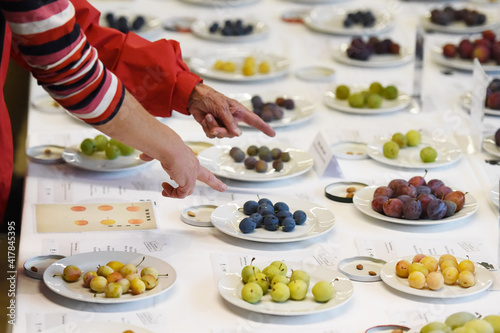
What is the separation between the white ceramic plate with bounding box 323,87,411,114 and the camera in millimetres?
2658

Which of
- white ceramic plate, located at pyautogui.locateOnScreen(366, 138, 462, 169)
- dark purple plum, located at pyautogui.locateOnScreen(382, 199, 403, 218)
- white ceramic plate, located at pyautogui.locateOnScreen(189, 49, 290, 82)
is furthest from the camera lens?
white ceramic plate, located at pyautogui.locateOnScreen(189, 49, 290, 82)

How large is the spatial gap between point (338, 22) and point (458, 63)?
0.79 m

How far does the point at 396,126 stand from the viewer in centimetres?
257

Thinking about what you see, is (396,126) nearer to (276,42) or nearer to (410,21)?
(276,42)

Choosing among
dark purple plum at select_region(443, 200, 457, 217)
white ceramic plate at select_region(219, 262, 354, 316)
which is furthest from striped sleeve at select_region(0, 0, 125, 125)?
dark purple plum at select_region(443, 200, 457, 217)

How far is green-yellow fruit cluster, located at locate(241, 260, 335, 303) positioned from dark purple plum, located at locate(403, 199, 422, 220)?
412mm

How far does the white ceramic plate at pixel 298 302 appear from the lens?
1.46 m

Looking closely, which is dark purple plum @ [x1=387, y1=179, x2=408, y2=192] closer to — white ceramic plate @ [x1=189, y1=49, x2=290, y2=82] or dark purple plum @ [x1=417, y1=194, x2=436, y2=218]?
dark purple plum @ [x1=417, y1=194, x2=436, y2=218]

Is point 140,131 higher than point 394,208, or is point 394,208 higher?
point 140,131

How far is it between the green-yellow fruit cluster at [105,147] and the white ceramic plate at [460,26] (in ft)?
6.17

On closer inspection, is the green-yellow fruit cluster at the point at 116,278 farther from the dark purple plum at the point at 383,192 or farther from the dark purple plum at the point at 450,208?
the dark purple plum at the point at 450,208

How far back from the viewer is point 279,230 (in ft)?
5.92

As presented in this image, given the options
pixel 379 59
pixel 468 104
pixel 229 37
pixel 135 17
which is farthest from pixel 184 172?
pixel 135 17

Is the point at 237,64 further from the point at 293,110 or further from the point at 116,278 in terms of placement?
the point at 116,278
